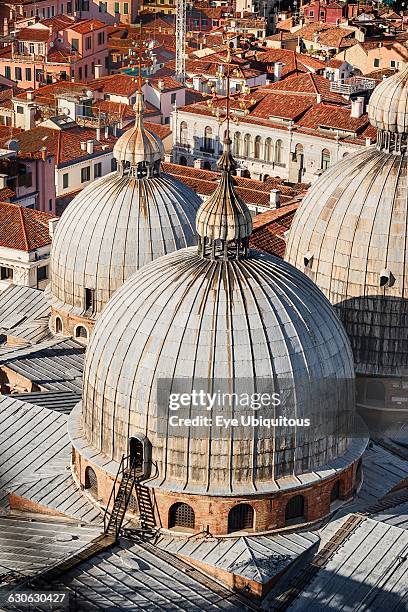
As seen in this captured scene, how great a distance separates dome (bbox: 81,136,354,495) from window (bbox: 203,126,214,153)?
61.0 metres

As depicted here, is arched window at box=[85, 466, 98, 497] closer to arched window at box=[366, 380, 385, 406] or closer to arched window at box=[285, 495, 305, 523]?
arched window at box=[285, 495, 305, 523]

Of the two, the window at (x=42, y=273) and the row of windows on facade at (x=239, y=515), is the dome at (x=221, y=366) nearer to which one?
the row of windows on facade at (x=239, y=515)

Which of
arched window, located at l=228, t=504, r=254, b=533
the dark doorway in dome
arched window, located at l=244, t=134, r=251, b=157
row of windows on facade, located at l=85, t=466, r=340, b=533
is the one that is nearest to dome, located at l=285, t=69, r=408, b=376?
row of windows on facade, located at l=85, t=466, r=340, b=533

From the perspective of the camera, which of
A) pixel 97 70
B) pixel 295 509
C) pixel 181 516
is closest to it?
pixel 181 516

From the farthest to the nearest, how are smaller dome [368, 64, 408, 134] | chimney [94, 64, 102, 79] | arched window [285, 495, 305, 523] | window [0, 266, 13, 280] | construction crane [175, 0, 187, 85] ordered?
chimney [94, 64, 102, 79] → construction crane [175, 0, 187, 85] → window [0, 266, 13, 280] → smaller dome [368, 64, 408, 134] → arched window [285, 495, 305, 523]

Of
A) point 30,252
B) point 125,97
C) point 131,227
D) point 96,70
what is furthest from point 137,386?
point 96,70

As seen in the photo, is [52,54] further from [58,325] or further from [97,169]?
[58,325]

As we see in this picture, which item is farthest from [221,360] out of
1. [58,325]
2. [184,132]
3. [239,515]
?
[184,132]

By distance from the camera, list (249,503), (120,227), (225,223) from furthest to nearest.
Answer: (120,227) < (225,223) < (249,503)

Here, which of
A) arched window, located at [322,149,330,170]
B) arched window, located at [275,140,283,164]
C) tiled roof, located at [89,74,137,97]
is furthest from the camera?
tiled roof, located at [89,74,137,97]

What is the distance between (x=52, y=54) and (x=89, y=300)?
83.3 m

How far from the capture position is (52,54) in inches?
5271

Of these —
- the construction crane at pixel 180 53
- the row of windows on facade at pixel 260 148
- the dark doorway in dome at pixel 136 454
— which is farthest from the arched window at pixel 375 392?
the construction crane at pixel 180 53

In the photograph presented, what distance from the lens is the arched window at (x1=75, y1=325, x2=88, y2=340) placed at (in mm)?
54938
